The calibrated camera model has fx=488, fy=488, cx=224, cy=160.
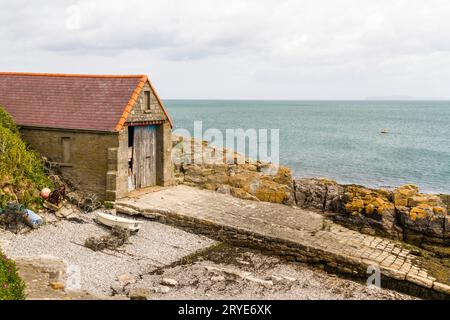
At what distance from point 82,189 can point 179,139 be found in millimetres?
9964

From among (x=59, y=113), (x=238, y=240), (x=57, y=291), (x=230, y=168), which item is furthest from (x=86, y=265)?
(x=230, y=168)

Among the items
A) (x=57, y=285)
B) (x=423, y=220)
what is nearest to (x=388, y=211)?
(x=423, y=220)

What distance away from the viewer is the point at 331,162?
5300cm

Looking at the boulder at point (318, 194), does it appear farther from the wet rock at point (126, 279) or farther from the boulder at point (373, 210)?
the wet rock at point (126, 279)

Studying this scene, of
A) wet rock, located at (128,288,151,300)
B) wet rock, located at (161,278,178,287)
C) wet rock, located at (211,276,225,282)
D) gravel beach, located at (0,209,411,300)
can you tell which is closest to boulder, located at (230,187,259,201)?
gravel beach, located at (0,209,411,300)

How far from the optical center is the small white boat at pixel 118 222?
1703 centimetres

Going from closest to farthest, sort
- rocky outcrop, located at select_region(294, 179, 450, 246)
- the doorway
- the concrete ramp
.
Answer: the concrete ramp
rocky outcrop, located at select_region(294, 179, 450, 246)
the doorway

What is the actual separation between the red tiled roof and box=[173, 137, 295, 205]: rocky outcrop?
16.6 feet

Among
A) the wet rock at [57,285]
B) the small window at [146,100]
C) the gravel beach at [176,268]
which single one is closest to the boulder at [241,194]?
the gravel beach at [176,268]

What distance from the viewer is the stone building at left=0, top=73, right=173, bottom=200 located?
19.4 m

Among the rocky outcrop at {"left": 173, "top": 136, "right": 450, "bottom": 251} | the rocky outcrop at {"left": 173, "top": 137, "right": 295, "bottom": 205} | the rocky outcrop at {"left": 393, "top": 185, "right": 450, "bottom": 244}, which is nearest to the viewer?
the rocky outcrop at {"left": 393, "top": 185, "right": 450, "bottom": 244}

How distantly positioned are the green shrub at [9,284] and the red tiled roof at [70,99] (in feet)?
27.9

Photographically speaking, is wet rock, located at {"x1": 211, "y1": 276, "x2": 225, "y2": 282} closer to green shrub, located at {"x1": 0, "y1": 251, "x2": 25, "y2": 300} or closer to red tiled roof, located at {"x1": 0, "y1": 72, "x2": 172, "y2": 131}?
green shrub, located at {"x1": 0, "y1": 251, "x2": 25, "y2": 300}

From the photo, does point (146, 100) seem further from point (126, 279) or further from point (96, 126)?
point (126, 279)
